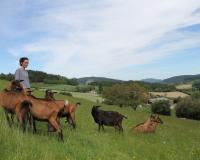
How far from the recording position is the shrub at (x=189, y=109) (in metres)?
110

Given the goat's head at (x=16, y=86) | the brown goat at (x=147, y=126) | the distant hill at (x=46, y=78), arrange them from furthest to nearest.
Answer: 1. the distant hill at (x=46, y=78)
2. the brown goat at (x=147, y=126)
3. the goat's head at (x=16, y=86)

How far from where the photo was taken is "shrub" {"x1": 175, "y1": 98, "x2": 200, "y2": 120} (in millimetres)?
109562

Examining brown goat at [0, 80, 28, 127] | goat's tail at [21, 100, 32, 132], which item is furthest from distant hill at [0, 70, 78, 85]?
goat's tail at [21, 100, 32, 132]

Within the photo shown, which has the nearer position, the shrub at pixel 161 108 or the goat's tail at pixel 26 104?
the goat's tail at pixel 26 104

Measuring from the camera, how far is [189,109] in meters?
110

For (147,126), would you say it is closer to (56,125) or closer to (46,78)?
(56,125)

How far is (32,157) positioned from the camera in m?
8.95

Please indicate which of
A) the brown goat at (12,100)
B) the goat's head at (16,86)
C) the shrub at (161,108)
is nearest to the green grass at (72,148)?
the brown goat at (12,100)

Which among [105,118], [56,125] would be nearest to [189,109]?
[105,118]

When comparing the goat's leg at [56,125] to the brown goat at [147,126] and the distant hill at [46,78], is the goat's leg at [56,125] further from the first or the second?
the distant hill at [46,78]

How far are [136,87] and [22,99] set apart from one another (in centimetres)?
9932

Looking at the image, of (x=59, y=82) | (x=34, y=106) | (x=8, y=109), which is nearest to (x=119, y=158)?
(x=34, y=106)

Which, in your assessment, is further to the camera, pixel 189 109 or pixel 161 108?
pixel 161 108

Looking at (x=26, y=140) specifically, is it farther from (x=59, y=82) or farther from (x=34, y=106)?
(x=59, y=82)
